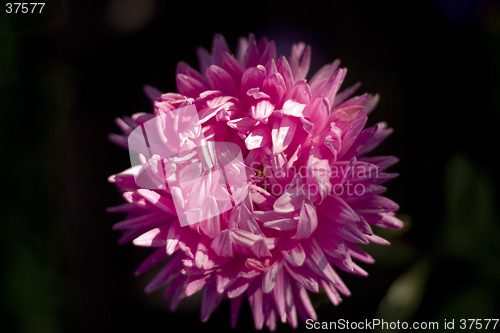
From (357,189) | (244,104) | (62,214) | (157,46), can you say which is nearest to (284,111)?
(244,104)

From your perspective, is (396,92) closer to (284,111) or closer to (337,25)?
(337,25)

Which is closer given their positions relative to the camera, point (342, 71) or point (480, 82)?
point (342, 71)

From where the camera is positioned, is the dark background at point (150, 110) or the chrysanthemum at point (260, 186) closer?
the chrysanthemum at point (260, 186)

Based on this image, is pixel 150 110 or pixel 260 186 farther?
pixel 150 110

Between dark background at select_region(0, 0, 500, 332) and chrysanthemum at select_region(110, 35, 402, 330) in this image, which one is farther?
dark background at select_region(0, 0, 500, 332)
